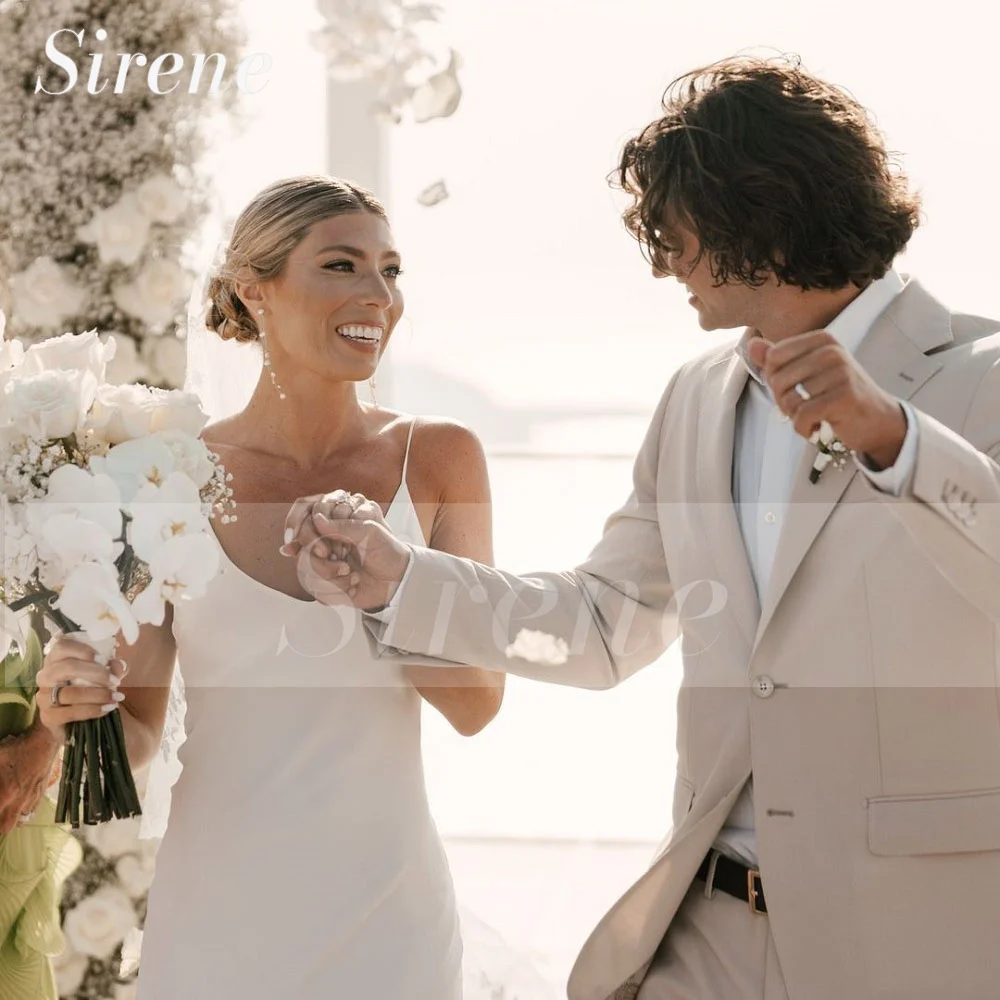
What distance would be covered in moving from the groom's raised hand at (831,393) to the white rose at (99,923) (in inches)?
65.7

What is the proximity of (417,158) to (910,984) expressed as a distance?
1.78 metres

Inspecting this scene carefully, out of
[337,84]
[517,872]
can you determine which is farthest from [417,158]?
[517,872]

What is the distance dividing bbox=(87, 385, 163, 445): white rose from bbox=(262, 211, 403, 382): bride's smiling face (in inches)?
16.3

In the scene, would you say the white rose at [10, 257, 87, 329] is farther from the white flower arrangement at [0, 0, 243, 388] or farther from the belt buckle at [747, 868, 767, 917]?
the belt buckle at [747, 868, 767, 917]

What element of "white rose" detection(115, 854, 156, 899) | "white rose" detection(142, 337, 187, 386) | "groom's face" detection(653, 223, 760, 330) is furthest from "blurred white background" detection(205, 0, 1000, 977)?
"groom's face" detection(653, 223, 760, 330)

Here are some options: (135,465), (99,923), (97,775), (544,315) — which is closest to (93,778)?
(97,775)

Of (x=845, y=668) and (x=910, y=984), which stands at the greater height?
(x=845, y=668)

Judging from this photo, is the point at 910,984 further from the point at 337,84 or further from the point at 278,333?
Answer: the point at 337,84

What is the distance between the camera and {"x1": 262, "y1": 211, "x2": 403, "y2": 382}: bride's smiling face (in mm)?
1876

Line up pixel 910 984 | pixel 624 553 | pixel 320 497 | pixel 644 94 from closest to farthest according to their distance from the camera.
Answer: pixel 910 984 → pixel 320 497 → pixel 624 553 → pixel 644 94

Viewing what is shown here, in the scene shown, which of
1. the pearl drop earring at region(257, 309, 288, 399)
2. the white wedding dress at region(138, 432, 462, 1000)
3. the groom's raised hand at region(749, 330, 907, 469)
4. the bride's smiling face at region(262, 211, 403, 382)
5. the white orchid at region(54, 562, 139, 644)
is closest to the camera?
the groom's raised hand at region(749, 330, 907, 469)

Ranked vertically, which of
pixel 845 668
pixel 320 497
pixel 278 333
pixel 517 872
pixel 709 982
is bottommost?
pixel 517 872

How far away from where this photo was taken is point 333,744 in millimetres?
1806

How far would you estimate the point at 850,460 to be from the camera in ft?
4.77
